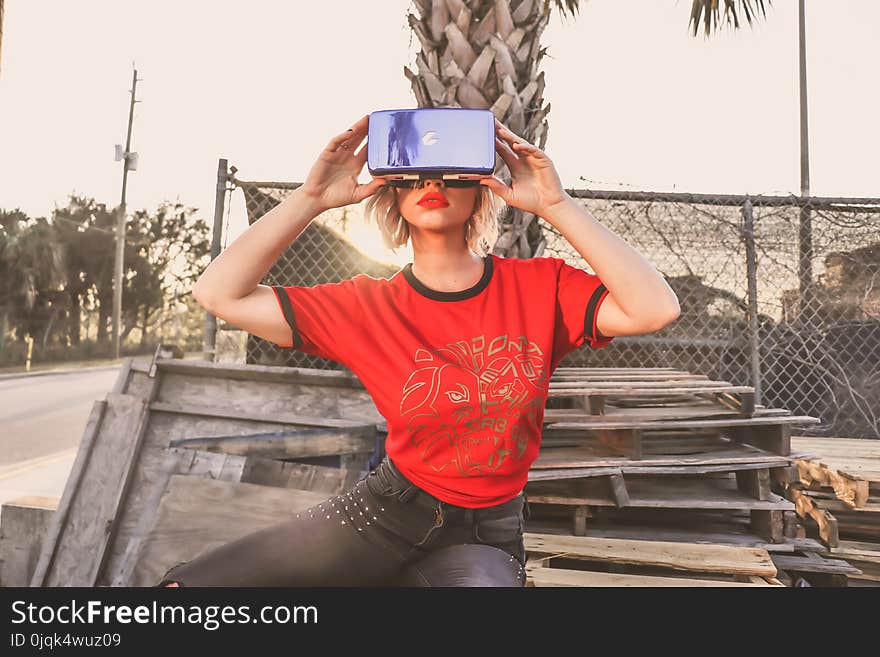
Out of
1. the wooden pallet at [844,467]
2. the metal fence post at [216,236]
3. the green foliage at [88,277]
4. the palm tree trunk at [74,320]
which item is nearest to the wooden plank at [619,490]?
the wooden pallet at [844,467]

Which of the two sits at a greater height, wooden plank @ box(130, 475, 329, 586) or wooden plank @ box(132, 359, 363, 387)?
wooden plank @ box(132, 359, 363, 387)

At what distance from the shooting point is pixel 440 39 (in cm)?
286

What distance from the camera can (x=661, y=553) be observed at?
269 centimetres

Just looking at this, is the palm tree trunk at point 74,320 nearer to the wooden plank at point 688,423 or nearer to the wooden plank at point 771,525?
the wooden plank at point 688,423

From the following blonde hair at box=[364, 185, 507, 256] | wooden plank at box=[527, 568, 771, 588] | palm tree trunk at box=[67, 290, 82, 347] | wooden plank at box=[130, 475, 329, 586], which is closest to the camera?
blonde hair at box=[364, 185, 507, 256]

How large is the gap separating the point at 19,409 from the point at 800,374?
1358cm

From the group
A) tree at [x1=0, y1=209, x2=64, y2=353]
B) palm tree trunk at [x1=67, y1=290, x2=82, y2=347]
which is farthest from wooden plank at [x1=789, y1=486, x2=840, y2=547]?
palm tree trunk at [x1=67, y1=290, x2=82, y2=347]

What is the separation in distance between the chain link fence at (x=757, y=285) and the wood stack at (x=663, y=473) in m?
0.76

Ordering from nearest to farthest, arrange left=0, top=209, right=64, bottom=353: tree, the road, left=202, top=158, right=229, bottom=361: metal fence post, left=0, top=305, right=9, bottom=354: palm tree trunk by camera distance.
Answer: left=202, top=158, right=229, bottom=361: metal fence post, the road, left=0, top=305, right=9, bottom=354: palm tree trunk, left=0, top=209, right=64, bottom=353: tree

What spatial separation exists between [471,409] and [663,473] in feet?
7.09

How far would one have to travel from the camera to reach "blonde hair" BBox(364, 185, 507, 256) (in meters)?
1.56

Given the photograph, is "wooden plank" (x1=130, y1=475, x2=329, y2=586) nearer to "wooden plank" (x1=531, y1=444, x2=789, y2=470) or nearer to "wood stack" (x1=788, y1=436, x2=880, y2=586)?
"wooden plank" (x1=531, y1=444, x2=789, y2=470)

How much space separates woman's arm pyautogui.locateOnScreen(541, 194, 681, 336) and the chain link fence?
2573 millimetres

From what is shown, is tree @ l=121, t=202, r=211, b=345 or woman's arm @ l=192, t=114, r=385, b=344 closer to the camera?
woman's arm @ l=192, t=114, r=385, b=344
